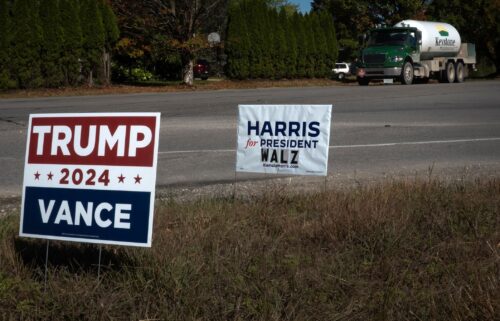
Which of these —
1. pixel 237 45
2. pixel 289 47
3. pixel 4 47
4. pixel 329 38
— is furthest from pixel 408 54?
pixel 4 47

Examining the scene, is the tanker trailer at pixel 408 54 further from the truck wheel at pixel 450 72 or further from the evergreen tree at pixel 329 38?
the evergreen tree at pixel 329 38

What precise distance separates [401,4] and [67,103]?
150 ft

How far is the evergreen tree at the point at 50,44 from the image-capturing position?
2922 cm

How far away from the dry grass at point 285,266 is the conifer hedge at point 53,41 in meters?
23.1

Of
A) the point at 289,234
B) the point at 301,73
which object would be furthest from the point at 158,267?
the point at 301,73

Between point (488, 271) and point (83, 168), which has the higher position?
point (83, 168)

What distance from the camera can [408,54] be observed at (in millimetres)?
34812

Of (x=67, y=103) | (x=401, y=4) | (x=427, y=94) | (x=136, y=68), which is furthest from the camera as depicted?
(x=401, y=4)

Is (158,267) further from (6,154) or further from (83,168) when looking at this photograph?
(6,154)

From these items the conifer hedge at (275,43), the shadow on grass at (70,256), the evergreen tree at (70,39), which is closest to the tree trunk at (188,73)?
the conifer hedge at (275,43)

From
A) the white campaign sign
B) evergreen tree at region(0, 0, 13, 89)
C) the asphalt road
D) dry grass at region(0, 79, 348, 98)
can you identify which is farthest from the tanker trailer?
the white campaign sign

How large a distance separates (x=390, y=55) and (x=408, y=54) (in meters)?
0.96

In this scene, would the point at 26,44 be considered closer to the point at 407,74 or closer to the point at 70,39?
the point at 70,39

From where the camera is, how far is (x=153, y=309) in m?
4.31
